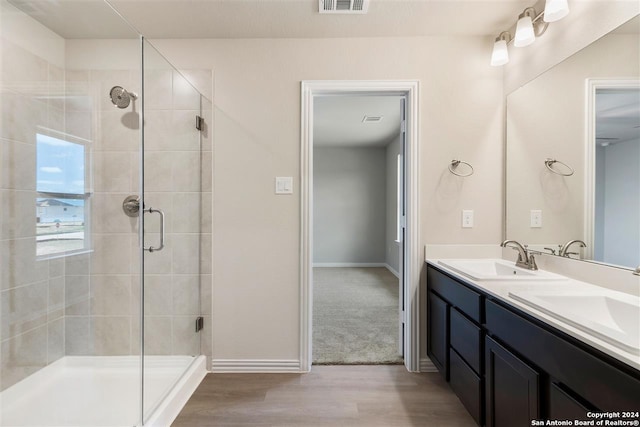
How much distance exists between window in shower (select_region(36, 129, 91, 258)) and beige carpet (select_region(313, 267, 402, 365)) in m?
1.82

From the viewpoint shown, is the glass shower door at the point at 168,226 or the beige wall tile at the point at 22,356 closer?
the beige wall tile at the point at 22,356

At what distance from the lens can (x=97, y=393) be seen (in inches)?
65.0

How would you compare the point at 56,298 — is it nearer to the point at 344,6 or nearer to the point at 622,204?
the point at 344,6

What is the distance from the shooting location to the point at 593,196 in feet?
4.58

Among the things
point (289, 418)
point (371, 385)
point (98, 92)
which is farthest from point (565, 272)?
point (98, 92)

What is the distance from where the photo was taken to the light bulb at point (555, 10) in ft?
4.82

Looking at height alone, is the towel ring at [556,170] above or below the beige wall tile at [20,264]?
above

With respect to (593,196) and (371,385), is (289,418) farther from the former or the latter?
(593,196)

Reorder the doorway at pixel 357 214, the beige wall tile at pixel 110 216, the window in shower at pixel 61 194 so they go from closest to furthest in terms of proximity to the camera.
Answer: the window in shower at pixel 61 194 < the beige wall tile at pixel 110 216 < the doorway at pixel 357 214

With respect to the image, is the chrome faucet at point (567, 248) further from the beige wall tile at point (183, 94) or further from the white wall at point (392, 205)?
the white wall at point (392, 205)

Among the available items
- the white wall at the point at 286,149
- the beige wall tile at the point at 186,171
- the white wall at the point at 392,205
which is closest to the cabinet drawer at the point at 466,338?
the white wall at the point at 286,149

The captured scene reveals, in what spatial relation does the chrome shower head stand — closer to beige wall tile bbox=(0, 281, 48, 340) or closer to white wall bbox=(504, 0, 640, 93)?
beige wall tile bbox=(0, 281, 48, 340)

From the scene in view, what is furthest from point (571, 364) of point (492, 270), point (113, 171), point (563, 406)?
point (113, 171)

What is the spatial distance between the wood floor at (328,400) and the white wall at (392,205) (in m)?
3.47
